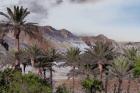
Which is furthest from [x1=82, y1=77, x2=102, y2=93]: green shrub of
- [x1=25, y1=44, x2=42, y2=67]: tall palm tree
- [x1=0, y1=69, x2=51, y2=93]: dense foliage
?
[x1=0, y1=69, x2=51, y2=93]: dense foliage

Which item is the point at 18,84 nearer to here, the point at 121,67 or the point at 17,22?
the point at 17,22

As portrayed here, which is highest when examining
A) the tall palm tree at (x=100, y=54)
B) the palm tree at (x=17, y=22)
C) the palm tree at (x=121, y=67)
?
the palm tree at (x=17, y=22)

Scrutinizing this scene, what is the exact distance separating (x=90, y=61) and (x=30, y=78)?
42.5 m

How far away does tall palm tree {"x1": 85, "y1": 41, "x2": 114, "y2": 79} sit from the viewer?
124 meters

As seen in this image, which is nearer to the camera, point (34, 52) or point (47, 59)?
point (34, 52)

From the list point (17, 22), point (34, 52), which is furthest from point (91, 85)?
point (17, 22)

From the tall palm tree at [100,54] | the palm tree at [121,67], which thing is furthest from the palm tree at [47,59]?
the palm tree at [121,67]

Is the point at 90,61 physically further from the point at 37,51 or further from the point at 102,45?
the point at 37,51

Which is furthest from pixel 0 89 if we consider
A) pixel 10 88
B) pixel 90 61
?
pixel 90 61

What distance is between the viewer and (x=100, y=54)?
124562 mm

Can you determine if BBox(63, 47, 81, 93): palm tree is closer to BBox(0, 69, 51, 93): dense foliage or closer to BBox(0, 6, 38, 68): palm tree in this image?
BBox(0, 6, 38, 68): palm tree

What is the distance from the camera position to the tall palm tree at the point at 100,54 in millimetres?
124438

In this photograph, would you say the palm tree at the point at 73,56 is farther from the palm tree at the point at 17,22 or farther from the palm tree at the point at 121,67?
the palm tree at the point at 17,22

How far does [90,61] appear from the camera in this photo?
127438mm
